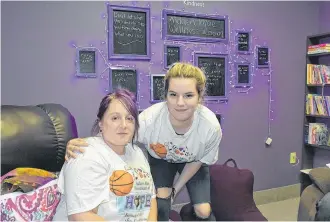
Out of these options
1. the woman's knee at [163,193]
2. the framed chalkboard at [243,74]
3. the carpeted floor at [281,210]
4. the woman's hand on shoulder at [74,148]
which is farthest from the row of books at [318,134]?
the woman's hand on shoulder at [74,148]

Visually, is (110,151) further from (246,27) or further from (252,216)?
(246,27)

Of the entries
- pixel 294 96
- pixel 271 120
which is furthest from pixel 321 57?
pixel 271 120

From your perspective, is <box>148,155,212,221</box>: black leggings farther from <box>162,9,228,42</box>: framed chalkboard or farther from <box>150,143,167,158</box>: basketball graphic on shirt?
<box>162,9,228,42</box>: framed chalkboard

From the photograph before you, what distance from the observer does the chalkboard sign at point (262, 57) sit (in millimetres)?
3289

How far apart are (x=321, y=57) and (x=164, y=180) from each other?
2.46 meters

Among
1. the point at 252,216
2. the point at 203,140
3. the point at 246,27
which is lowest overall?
the point at 252,216

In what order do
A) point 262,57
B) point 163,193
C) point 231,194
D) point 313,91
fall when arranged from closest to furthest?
1. point 163,193
2. point 231,194
3. point 262,57
4. point 313,91

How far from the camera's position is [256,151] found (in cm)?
337

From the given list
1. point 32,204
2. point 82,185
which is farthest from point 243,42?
point 32,204

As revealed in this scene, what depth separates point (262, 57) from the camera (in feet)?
10.9

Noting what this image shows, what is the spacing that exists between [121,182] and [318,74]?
109 inches

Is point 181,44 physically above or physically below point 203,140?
above

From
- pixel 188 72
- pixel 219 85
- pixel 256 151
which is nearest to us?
pixel 188 72

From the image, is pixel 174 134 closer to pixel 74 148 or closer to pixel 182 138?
pixel 182 138
